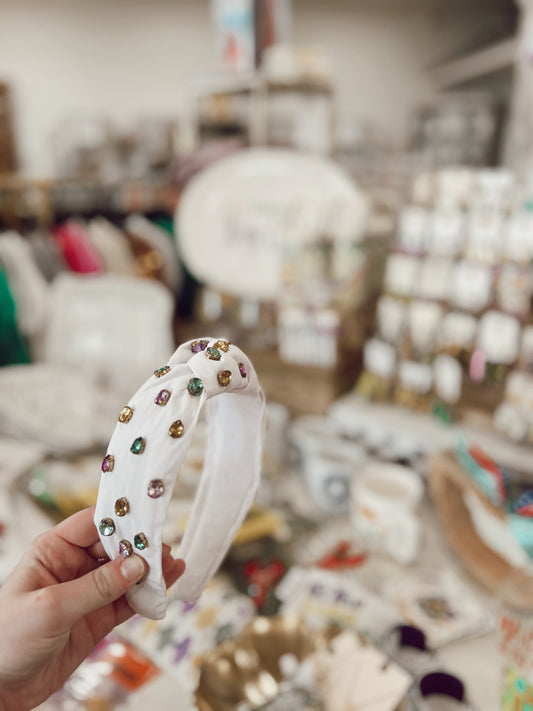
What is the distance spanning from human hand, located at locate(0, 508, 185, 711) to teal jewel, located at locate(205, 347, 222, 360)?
159mm

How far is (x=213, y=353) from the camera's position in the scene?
382mm

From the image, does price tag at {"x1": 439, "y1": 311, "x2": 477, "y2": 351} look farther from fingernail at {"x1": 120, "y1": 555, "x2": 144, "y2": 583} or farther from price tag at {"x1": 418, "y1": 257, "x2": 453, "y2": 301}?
fingernail at {"x1": 120, "y1": 555, "x2": 144, "y2": 583}

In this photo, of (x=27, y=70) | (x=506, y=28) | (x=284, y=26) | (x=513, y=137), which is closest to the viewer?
(x=513, y=137)

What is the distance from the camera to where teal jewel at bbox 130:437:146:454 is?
1.19 feet

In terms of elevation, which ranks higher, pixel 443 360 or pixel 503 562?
pixel 443 360

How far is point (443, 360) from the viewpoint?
3.70ft

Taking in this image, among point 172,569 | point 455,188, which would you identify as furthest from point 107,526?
point 455,188

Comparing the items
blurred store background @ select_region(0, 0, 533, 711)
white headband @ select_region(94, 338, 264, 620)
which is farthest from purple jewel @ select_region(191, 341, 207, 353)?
blurred store background @ select_region(0, 0, 533, 711)

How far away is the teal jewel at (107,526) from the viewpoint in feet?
1.28

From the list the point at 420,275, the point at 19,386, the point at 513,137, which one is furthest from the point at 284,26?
the point at 19,386

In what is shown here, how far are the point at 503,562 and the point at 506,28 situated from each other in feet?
7.28

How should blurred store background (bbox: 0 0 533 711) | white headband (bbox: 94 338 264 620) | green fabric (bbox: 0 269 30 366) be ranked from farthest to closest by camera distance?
green fabric (bbox: 0 269 30 366), blurred store background (bbox: 0 0 533 711), white headband (bbox: 94 338 264 620)

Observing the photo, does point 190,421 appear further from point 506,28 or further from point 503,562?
point 506,28

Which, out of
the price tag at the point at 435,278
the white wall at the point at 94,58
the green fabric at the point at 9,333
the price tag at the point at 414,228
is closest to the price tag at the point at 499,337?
the price tag at the point at 435,278
